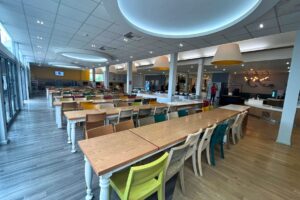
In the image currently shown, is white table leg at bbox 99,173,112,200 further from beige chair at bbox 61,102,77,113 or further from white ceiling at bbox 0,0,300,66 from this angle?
beige chair at bbox 61,102,77,113

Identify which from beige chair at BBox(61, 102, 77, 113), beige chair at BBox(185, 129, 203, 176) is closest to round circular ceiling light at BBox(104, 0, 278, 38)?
beige chair at BBox(185, 129, 203, 176)

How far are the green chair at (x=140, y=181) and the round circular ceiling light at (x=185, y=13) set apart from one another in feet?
9.18

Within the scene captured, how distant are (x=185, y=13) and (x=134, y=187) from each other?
11.7ft

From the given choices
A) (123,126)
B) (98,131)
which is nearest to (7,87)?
(98,131)

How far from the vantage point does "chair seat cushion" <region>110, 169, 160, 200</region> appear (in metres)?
1.25

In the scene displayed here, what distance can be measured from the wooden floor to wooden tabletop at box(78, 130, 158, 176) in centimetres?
75

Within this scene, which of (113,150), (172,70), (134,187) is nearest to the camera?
(134,187)

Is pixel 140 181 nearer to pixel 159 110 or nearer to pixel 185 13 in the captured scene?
pixel 159 110

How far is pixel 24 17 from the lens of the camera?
358 cm

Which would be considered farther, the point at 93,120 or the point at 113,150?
the point at 93,120

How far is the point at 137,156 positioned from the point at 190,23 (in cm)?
368

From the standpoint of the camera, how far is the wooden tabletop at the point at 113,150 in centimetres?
122

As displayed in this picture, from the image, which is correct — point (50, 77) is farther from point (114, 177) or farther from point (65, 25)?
point (114, 177)

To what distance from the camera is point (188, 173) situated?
2318mm
